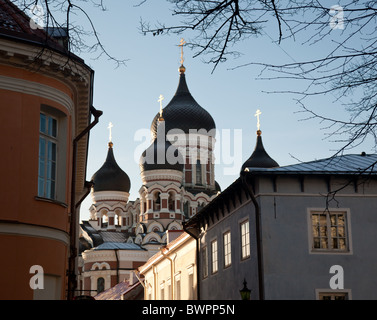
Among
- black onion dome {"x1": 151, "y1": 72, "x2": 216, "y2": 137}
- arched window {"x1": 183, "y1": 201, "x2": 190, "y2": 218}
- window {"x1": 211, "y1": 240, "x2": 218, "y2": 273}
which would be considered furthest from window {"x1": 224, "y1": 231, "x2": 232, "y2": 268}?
black onion dome {"x1": 151, "y1": 72, "x2": 216, "y2": 137}

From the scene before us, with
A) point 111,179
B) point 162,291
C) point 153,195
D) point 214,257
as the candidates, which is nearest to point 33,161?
point 214,257

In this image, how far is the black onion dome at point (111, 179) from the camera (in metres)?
74.7

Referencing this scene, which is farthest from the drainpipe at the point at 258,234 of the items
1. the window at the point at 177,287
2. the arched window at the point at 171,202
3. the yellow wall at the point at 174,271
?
the arched window at the point at 171,202

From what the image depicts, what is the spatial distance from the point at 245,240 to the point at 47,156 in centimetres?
907

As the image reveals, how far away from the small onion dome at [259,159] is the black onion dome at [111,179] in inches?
715

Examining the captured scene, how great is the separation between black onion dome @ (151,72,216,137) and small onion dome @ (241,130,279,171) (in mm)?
13958

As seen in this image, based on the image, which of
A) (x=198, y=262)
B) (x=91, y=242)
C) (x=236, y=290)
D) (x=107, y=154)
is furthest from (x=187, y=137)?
(x=236, y=290)

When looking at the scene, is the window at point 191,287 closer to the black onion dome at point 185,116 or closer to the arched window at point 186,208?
the arched window at point 186,208

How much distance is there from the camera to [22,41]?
13148 millimetres

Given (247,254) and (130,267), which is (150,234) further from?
(247,254)

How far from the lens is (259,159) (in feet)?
200

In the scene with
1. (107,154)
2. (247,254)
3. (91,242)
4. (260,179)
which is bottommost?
(247,254)

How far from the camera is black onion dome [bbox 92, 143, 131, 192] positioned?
7469 cm

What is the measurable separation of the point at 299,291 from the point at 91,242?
50908 mm
